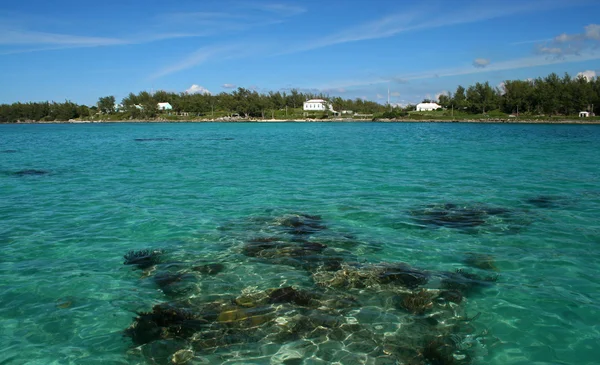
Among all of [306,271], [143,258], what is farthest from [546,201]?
[143,258]

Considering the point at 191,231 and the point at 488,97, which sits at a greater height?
the point at 488,97

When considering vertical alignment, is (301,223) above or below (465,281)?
above

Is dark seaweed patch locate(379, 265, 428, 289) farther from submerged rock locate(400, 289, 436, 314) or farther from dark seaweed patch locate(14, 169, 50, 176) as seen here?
dark seaweed patch locate(14, 169, 50, 176)

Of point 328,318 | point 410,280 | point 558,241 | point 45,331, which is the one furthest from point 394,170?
point 45,331

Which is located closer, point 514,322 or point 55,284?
point 514,322

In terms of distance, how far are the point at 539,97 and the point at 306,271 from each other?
18534cm

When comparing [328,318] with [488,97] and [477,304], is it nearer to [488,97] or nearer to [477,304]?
[477,304]

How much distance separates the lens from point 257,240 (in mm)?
13922

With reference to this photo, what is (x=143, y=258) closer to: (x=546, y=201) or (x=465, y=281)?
(x=465, y=281)

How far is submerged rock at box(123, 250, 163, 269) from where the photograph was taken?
473 inches

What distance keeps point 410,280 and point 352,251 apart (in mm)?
2571

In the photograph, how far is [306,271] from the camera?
1120cm

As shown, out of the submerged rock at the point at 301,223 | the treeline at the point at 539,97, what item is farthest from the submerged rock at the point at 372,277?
the treeline at the point at 539,97

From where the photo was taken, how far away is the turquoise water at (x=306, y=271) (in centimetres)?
788
